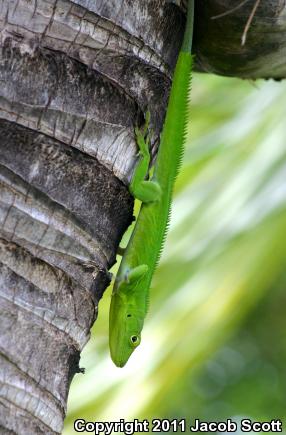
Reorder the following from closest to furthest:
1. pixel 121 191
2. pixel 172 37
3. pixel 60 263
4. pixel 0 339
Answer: pixel 0 339 < pixel 60 263 < pixel 121 191 < pixel 172 37

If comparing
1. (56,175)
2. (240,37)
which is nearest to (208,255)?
(240,37)

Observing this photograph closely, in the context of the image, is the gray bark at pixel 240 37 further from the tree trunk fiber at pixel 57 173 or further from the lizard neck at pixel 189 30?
the tree trunk fiber at pixel 57 173

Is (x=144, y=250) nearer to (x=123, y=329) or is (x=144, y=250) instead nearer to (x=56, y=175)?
(x=123, y=329)

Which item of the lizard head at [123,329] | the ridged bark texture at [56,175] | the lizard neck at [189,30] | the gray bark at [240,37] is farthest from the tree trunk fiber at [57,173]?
the lizard head at [123,329]

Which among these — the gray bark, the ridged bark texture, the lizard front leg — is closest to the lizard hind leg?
the lizard front leg

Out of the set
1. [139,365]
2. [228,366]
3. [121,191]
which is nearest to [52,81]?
[121,191]

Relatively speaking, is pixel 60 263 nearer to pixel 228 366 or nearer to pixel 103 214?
pixel 103 214
